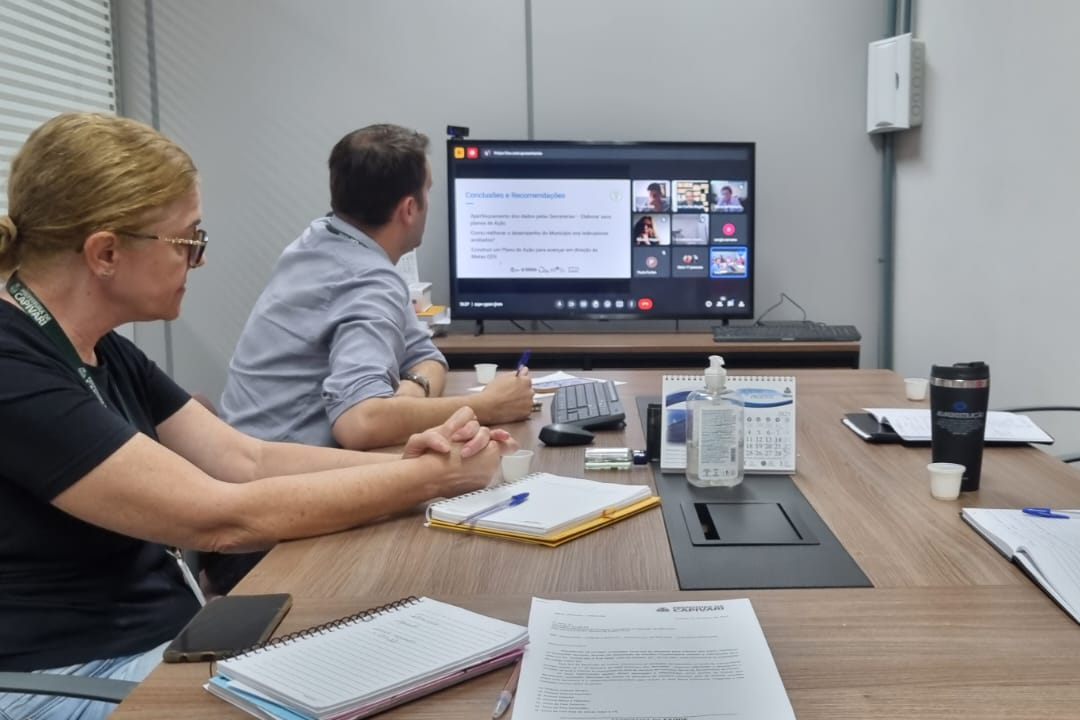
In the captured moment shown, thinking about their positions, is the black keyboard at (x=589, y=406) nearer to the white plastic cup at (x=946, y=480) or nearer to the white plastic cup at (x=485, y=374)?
the white plastic cup at (x=485, y=374)

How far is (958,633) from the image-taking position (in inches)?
34.8

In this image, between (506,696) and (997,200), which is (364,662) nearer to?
(506,696)

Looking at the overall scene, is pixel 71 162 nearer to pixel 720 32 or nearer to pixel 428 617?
pixel 428 617

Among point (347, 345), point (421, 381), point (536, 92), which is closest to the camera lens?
point (347, 345)

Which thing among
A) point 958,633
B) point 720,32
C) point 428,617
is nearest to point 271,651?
point 428,617

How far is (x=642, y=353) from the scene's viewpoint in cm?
321

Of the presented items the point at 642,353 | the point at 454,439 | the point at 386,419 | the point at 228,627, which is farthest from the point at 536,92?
the point at 228,627

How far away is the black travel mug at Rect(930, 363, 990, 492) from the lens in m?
1.35

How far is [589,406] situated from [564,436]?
0.27 meters

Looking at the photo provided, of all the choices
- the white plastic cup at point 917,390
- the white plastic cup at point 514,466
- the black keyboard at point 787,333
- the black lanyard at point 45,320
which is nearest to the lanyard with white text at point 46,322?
the black lanyard at point 45,320

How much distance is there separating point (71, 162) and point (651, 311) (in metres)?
2.50

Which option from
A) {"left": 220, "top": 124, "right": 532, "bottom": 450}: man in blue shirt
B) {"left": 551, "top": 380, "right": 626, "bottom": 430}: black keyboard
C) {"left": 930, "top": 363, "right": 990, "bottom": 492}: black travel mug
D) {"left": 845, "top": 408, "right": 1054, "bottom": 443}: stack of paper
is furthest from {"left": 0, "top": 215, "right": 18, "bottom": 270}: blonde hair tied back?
{"left": 845, "top": 408, "right": 1054, "bottom": 443}: stack of paper

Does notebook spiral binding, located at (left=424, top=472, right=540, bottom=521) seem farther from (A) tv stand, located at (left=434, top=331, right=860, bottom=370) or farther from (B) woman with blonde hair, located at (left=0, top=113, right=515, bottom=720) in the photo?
(A) tv stand, located at (left=434, top=331, right=860, bottom=370)

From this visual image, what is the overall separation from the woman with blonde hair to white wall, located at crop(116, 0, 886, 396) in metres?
2.46
